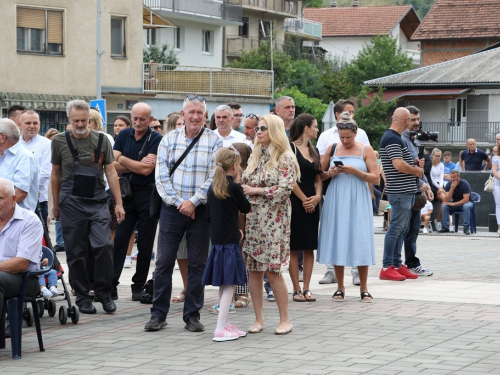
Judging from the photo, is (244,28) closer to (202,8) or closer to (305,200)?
(202,8)

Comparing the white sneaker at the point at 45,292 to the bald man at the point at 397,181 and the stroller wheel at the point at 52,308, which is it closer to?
the stroller wheel at the point at 52,308

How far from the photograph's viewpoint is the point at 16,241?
8.74m

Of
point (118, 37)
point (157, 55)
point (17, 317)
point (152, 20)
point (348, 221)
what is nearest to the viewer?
point (17, 317)

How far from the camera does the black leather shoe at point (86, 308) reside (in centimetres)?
1083

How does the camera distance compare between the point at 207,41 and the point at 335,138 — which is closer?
the point at 335,138

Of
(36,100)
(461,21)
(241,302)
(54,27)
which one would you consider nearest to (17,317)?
(241,302)

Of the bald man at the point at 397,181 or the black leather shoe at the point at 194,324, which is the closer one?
the black leather shoe at the point at 194,324

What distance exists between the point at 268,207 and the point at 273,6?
67.1 m

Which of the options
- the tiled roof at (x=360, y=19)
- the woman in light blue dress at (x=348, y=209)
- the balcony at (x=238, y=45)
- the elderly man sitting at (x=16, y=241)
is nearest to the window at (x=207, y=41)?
the balcony at (x=238, y=45)

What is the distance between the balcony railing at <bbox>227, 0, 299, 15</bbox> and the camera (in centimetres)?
7136

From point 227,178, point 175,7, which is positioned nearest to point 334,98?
point 175,7

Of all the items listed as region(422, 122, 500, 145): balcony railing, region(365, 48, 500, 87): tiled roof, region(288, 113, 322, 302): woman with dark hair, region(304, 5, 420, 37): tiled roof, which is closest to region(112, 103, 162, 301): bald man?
region(288, 113, 322, 302): woman with dark hair

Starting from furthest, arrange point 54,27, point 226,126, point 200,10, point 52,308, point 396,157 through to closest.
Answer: point 200,10
point 54,27
point 396,157
point 226,126
point 52,308

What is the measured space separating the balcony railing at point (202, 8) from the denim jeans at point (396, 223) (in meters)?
48.4
